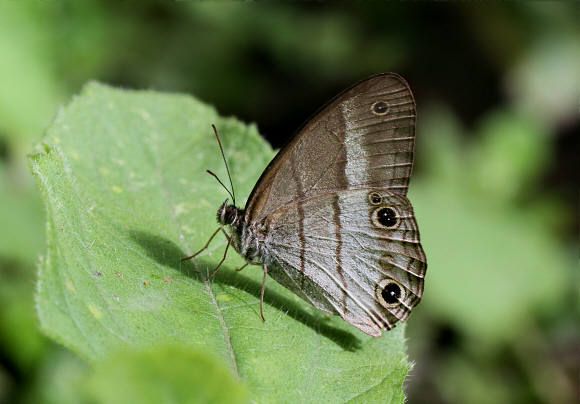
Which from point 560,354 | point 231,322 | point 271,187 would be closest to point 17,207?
point 271,187

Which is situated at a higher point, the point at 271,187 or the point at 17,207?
the point at 271,187

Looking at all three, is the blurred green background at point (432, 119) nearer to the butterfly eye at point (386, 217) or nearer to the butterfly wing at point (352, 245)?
the butterfly wing at point (352, 245)

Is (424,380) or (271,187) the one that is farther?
(424,380)

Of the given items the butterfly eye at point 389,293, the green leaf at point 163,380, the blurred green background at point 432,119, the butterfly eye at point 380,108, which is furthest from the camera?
the blurred green background at point 432,119

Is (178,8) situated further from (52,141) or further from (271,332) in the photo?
(271,332)

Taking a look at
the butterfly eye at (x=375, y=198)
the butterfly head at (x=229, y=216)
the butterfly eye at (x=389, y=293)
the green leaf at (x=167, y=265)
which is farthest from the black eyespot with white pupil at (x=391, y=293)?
the butterfly head at (x=229, y=216)

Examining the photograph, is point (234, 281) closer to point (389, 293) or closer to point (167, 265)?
point (167, 265)
